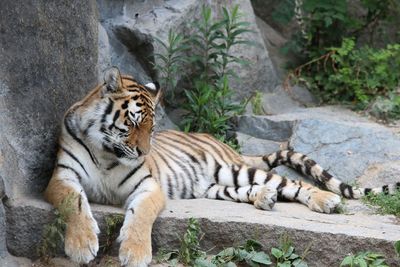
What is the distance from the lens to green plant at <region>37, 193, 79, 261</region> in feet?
17.9

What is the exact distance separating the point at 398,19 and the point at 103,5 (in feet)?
12.0

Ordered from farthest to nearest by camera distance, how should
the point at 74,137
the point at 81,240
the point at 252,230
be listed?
1. the point at 74,137
2. the point at 252,230
3. the point at 81,240

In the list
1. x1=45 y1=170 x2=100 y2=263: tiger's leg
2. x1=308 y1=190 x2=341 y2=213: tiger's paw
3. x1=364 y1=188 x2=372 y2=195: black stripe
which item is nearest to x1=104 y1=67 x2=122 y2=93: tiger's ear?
x1=45 y1=170 x2=100 y2=263: tiger's leg

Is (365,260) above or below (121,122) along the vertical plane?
below

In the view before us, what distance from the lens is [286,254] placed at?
550 cm

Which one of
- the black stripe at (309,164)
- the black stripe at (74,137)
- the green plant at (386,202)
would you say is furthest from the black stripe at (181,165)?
the green plant at (386,202)

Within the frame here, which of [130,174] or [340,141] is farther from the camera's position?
[340,141]

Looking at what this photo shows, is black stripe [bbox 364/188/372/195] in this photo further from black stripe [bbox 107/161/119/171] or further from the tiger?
black stripe [bbox 107/161/119/171]

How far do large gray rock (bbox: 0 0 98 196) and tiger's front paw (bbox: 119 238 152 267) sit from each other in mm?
936

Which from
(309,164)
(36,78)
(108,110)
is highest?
(36,78)

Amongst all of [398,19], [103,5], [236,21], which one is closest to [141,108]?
[103,5]

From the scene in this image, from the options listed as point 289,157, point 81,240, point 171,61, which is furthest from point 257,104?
point 81,240

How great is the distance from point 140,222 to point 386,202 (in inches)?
78.3

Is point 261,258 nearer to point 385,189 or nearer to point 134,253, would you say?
point 134,253
